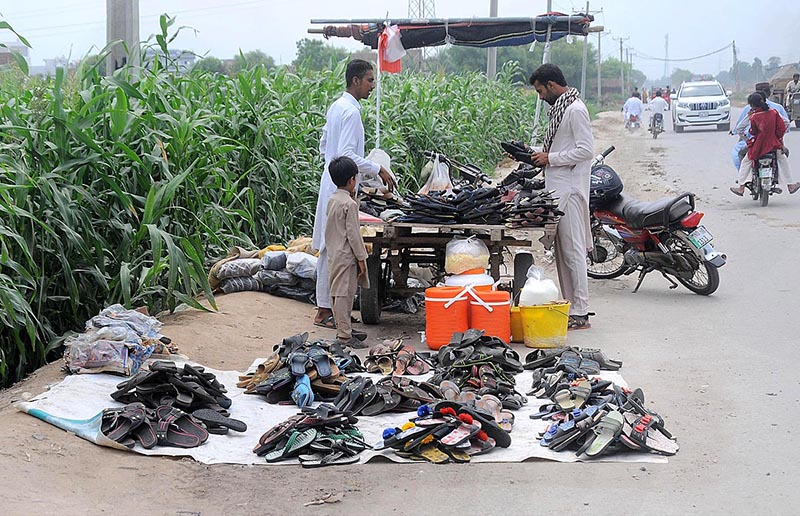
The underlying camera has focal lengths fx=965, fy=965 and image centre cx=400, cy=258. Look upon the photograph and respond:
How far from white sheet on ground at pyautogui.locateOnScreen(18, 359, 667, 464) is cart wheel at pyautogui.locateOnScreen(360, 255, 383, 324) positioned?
2269 millimetres

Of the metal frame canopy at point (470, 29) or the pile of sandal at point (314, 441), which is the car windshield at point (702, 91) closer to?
the metal frame canopy at point (470, 29)

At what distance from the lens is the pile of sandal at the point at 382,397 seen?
233 inches

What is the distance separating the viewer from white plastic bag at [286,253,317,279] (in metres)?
9.30

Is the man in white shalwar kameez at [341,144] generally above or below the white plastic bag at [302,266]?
above

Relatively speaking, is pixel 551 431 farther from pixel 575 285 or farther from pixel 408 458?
pixel 575 285

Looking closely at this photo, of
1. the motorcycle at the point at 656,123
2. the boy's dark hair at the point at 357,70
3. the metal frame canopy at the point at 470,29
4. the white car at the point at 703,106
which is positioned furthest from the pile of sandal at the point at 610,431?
the white car at the point at 703,106

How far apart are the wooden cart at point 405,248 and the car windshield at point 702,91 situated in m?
30.7

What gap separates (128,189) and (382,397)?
10.4 ft

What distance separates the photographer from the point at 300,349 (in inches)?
260

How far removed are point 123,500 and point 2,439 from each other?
0.86 m

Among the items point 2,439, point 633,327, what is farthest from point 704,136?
point 2,439

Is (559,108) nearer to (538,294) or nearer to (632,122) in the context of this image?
(538,294)

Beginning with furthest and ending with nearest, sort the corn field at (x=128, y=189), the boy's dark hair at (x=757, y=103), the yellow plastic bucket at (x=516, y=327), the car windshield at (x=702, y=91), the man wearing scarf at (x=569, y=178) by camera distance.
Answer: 1. the car windshield at (x=702, y=91)
2. the boy's dark hair at (x=757, y=103)
3. the man wearing scarf at (x=569, y=178)
4. the yellow plastic bucket at (x=516, y=327)
5. the corn field at (x=128, y=189)

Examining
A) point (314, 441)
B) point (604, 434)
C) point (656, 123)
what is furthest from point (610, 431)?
point (656, 123)
